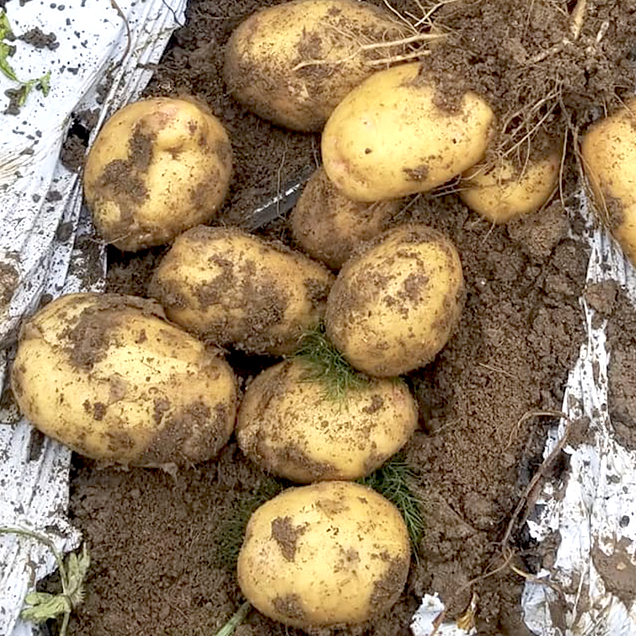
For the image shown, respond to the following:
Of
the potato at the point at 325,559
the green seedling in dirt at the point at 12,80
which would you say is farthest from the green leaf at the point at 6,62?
the potato at the point at 325,559

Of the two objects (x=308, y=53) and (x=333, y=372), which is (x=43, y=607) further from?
(x=308, y=53)

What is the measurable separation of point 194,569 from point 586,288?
1023 mm

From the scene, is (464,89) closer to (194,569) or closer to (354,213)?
(354,213)

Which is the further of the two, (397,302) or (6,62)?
(6,62)

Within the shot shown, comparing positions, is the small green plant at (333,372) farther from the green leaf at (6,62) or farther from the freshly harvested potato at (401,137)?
the green leaf at (6,62)

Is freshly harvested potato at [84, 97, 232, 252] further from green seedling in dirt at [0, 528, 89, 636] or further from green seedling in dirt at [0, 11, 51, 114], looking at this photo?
green seedling in dirt at [0, 528, 89, 636]

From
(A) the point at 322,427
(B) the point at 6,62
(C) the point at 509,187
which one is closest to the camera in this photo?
(A) the point at 322,427

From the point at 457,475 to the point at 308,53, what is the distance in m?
0.94

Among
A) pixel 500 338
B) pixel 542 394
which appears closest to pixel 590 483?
pixel 542 394

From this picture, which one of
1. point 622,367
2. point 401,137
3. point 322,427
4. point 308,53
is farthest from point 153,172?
point 622,367

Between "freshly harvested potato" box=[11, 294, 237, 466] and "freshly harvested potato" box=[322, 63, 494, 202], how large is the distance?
0.48 meters

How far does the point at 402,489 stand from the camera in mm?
2154

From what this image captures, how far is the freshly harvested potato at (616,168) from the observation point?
79.7 inches

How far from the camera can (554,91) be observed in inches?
79.3
